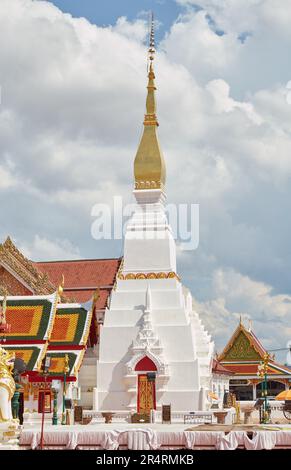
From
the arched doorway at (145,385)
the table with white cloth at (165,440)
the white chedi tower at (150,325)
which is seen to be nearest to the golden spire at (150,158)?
the white chedi tower at (150,325)

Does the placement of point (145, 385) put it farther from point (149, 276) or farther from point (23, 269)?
point (23, 269)

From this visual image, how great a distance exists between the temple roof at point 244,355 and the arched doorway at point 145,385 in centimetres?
2336

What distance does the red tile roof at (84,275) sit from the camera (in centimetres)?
5881

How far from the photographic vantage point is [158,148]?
145 feet

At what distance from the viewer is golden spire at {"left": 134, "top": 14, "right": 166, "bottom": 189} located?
4366 centimetres

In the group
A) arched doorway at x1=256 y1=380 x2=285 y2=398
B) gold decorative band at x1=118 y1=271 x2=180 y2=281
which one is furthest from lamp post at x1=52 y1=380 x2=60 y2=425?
arched doorway at x1=256 y1=380 x2=285 y2=398

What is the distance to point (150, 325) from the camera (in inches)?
1537

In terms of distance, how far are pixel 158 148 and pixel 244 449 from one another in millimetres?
26900

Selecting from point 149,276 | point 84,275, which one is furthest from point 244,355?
point 149,276

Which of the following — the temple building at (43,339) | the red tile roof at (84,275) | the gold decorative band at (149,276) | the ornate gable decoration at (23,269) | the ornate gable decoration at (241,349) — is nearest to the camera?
the temple building at (43,339)

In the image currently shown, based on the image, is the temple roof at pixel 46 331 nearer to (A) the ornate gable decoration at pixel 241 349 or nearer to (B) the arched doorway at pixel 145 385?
(B) the arched doorway at pixel 145 385

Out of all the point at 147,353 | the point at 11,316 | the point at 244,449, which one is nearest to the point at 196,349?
the point at 147,353
